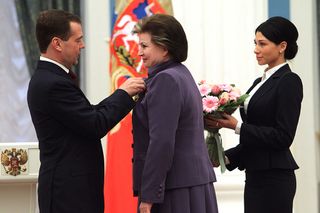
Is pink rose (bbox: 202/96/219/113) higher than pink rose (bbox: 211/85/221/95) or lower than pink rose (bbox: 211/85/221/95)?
lower

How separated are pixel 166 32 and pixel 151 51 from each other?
0.36ft

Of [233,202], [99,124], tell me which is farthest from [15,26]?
[99,124]

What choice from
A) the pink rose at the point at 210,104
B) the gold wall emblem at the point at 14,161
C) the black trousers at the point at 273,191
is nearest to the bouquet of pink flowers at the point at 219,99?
the pink rose at the point at 210,104

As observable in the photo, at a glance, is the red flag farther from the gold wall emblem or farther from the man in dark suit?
the man in dark suit

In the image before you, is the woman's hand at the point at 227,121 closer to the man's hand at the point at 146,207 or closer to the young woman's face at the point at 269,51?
the young woman's face at the point at 269,51

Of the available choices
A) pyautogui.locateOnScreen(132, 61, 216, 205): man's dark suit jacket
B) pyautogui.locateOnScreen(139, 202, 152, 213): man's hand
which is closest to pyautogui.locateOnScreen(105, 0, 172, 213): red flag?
pyautogui.locateOnScreen(132, 61, 216, 205): man's dark suit jacket

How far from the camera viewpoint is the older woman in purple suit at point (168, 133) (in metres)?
2.75

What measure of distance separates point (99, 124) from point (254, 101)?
0.97 meters

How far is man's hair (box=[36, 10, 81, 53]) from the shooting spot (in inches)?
116

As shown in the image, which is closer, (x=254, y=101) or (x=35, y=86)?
(x=35, y=86)

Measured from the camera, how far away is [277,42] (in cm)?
351

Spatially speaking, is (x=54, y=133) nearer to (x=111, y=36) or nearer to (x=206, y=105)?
(x=206, y=105)

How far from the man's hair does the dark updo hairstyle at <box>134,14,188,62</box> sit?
0.37 meters

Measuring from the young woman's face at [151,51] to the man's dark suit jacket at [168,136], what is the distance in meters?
0.03
